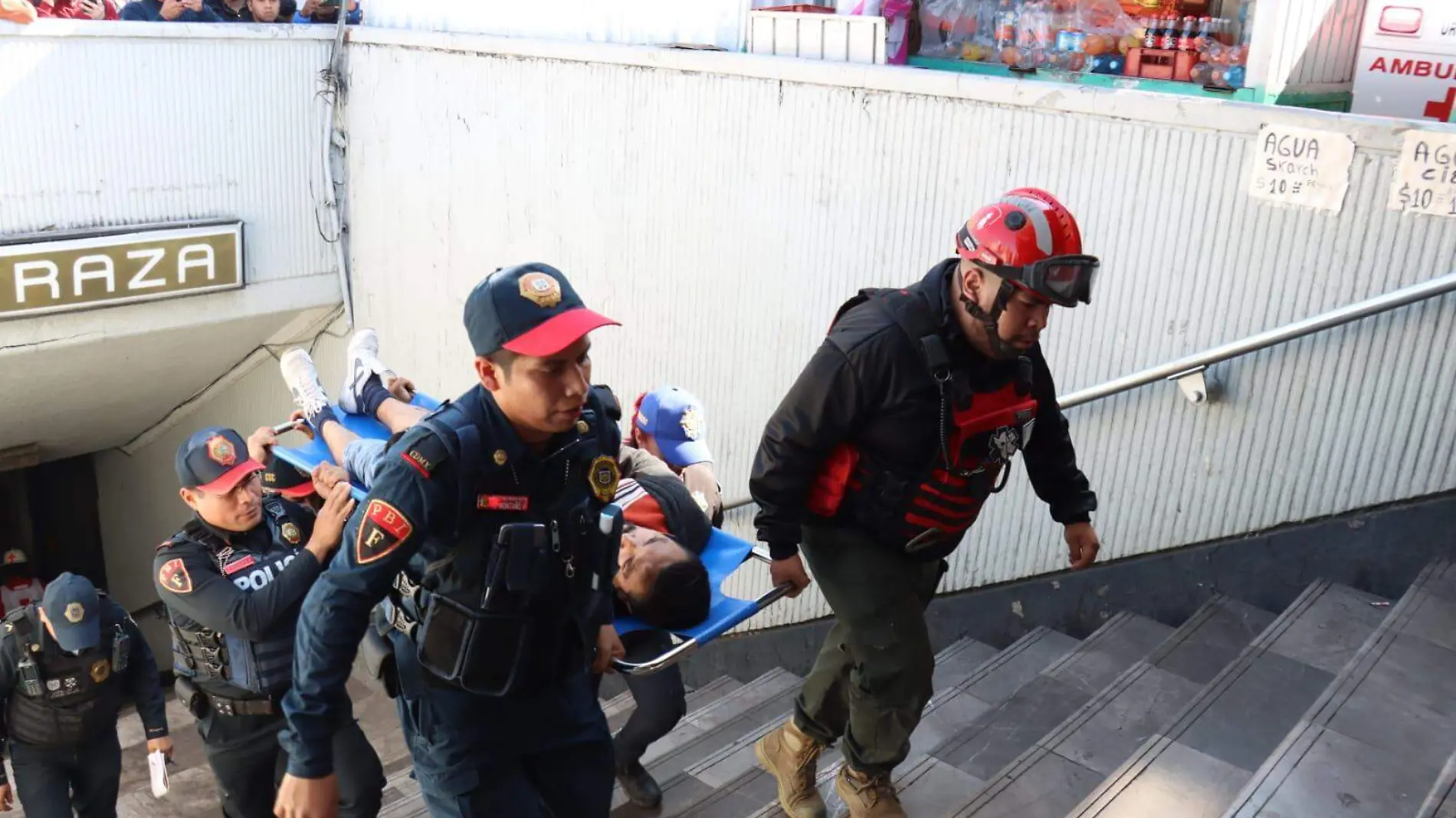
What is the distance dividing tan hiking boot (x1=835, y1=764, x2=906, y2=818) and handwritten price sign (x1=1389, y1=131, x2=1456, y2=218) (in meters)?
1.98

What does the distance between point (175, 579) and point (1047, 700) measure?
2.53 metres

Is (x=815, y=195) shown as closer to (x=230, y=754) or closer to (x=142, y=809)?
(x=230, y=754)

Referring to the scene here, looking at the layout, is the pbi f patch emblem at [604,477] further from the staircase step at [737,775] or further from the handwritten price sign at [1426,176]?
the handwritten price sign at [1426,176]

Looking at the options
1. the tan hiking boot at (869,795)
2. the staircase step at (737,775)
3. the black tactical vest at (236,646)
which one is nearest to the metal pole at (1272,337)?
the staircase step at (737,775)

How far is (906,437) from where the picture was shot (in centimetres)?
252

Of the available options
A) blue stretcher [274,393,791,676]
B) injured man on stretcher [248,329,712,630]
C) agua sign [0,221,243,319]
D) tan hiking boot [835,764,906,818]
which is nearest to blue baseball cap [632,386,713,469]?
injured man on stretcher [248,329,712,630]

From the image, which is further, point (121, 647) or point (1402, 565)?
point (121, 647)

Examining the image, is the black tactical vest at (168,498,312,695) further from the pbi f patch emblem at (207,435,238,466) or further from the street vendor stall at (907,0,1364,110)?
the street vendor stall at (907,0,1364,110)

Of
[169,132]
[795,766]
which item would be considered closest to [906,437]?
[795,766]

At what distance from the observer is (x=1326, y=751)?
8.89 ft

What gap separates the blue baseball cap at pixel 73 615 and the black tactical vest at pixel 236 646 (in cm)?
80

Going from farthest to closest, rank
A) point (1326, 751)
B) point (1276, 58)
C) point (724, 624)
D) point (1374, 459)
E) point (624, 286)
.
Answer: point (624, 286), point (1276, 58), point (1374, 459), point (724, 624), point (1326, 751)

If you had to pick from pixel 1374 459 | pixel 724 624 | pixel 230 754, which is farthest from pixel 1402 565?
→ pixel 230 754

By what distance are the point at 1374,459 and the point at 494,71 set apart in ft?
14.1
